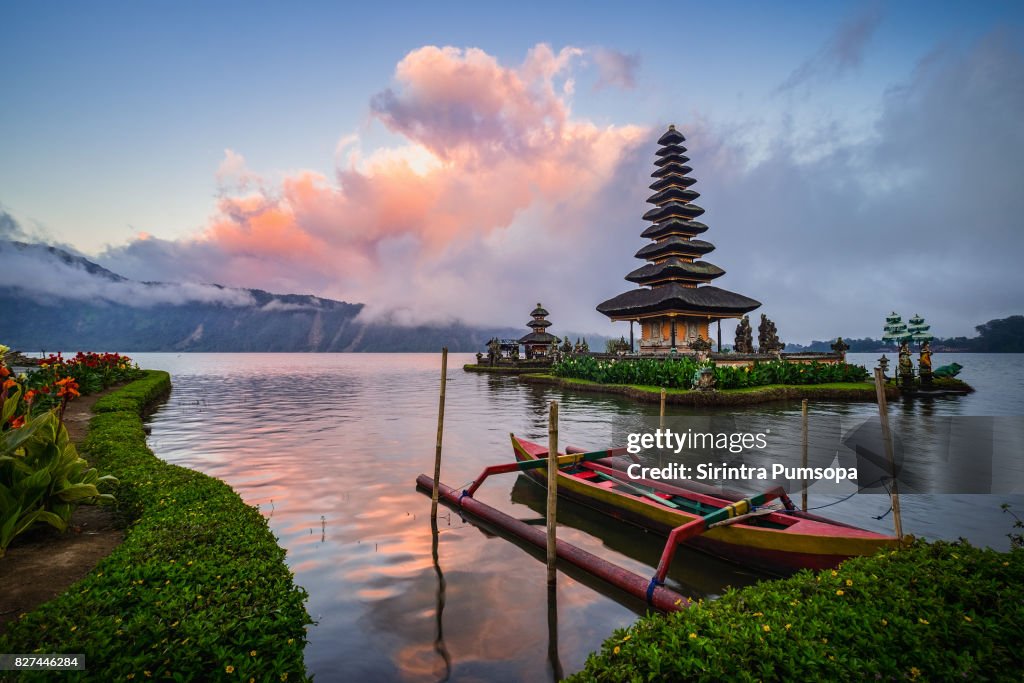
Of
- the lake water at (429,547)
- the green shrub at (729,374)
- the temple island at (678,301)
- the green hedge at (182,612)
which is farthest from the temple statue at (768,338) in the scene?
the green hedge at (182,612)

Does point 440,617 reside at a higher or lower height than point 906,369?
lower

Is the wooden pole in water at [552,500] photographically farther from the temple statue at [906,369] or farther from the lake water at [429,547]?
the temple statue at [906,369]

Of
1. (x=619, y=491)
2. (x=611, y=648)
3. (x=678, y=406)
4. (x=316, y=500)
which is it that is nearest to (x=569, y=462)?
(x=619, y=491)

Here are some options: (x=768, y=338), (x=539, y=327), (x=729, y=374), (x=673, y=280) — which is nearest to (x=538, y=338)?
(x=539, y=327)

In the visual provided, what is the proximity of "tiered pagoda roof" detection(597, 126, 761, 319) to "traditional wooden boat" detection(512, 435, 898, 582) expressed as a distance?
106 ft

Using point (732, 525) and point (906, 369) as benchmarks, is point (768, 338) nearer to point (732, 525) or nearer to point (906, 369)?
point (906, 369)

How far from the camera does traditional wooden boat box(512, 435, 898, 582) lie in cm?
651

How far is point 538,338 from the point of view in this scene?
2608 inches

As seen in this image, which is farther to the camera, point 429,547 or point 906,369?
point 906,369

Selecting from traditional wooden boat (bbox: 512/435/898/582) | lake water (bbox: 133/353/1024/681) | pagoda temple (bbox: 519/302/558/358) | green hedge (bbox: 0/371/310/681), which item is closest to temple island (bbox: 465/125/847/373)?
pagoda temple (bbox: 519/302/558/358)

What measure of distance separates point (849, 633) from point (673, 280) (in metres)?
44.0

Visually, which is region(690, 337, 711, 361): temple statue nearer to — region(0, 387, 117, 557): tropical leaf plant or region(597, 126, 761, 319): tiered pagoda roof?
region(597, 126, 761, 319): tiered pagoda roof

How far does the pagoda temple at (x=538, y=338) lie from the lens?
65.8 meters

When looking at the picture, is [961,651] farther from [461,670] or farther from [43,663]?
[43,663]
